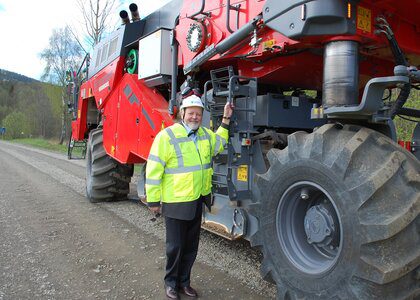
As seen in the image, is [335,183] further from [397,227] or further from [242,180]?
[242,180]

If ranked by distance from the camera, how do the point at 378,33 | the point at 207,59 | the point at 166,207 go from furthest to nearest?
the point at 207,59 → the point at 166,207 → the point at 378,33

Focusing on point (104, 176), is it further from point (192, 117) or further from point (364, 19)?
point (364, 19)

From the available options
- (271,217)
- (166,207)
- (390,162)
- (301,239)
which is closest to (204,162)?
(166,207)

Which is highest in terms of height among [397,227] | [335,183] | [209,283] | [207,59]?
[207,59]

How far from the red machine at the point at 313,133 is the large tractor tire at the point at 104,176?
2.64m

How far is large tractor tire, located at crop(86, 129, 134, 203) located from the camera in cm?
757

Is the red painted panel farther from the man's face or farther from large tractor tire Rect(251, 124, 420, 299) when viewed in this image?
large tractor tire Rect(251, 124, 420, 299)

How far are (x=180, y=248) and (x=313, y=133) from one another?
61.6 inches

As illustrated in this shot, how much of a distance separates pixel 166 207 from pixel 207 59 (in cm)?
158

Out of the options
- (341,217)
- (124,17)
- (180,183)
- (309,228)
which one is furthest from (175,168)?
(124,17)

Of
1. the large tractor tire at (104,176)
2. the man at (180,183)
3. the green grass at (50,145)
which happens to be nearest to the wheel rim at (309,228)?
the man at (180,183)

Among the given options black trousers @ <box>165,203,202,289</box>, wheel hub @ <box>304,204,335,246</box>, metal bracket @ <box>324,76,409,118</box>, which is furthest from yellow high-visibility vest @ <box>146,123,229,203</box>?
metal bracket @ <box>324,76,409,118</box>

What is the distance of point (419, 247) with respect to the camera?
8.16 feet

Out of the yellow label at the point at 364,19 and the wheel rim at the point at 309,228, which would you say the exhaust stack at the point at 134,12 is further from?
the wheel rim at the point at 309,228
